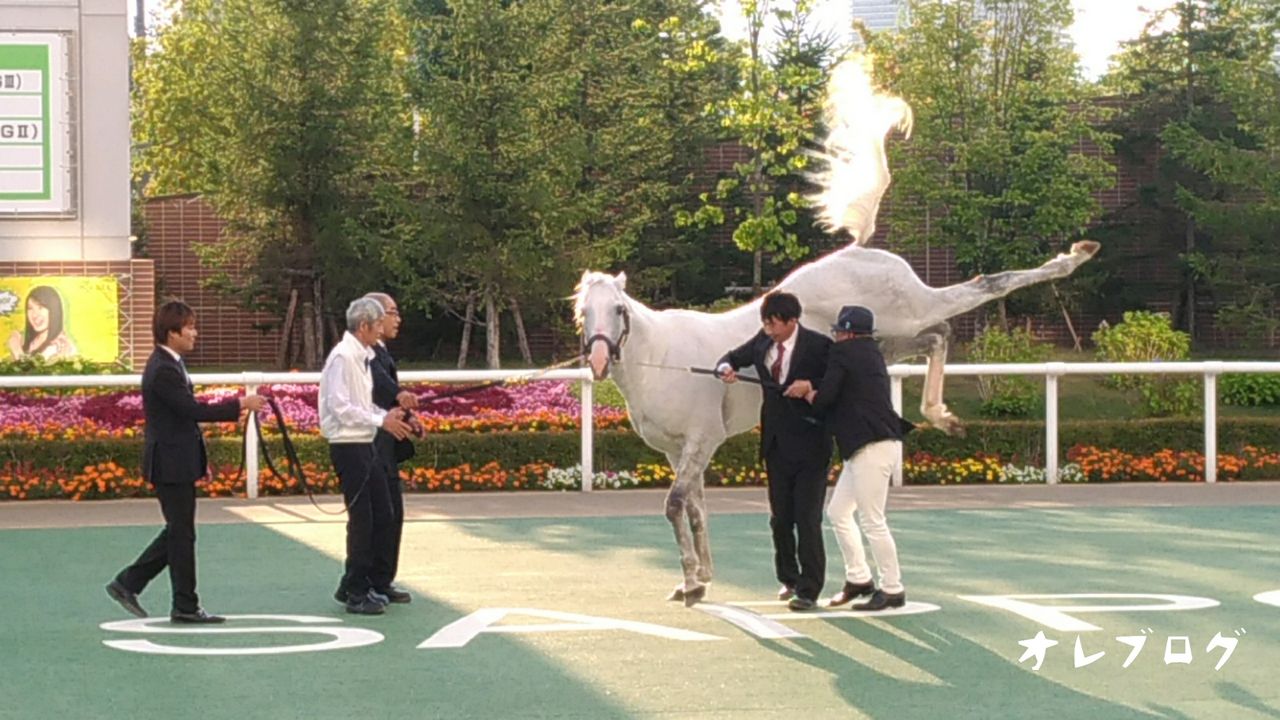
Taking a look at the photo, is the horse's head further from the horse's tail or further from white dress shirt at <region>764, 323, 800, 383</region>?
the horse's tail

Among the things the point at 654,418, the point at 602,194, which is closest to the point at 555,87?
the point at 602,194

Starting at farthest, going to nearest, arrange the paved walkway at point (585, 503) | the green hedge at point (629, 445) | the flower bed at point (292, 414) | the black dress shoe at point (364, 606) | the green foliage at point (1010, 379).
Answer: the green foliage at point (1010, 379) → the flower bed at point (292, 414) → the green hedge at point (629, 445) → the paved walkway at point (585, 503) → the black dress shoe at point (364, 606)

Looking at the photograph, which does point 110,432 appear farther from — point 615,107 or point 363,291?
point 615,107

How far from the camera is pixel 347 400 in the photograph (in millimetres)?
8945

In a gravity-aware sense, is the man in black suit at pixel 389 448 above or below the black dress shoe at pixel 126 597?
above

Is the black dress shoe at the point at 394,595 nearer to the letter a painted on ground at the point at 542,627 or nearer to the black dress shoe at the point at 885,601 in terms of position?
the letter a painted on ground at the point at 542,627

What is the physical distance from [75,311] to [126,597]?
1286 centimetres

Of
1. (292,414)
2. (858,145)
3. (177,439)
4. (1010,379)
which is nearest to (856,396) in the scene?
(858,145)

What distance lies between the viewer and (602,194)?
2844 centimetres

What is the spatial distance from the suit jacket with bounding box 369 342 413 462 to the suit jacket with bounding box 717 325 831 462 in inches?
77.2

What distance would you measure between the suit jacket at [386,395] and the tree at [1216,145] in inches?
858

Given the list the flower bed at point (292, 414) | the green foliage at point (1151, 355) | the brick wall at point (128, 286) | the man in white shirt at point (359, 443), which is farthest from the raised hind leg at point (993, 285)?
the brick wall at point (128, 286)

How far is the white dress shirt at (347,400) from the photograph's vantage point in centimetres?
891

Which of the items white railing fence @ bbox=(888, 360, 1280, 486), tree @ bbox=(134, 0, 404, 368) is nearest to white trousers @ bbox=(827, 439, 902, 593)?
white railing fence @ bbox=(888, 360, 1280, 486)
